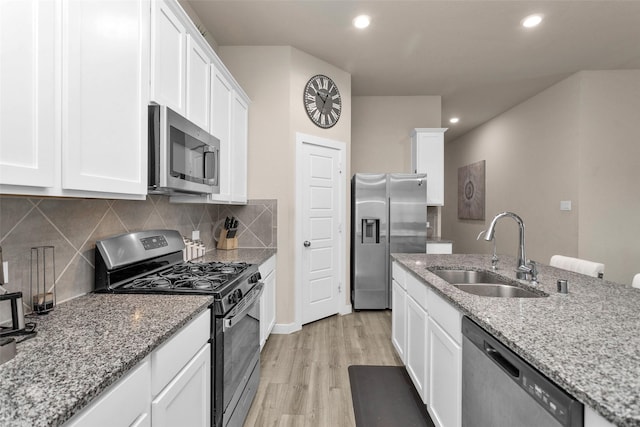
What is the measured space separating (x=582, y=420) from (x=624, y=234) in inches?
171

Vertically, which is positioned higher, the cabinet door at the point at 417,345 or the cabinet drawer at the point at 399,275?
the cabinet drawer at the point at 399,275

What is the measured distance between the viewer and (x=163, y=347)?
1.00m

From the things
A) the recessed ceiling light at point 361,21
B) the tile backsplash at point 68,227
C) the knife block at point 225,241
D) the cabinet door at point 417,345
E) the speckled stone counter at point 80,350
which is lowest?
the cabinet door at point 417,345

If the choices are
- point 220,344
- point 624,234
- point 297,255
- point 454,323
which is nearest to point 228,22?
point 297,255

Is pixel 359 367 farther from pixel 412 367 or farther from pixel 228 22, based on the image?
pixel 228 22

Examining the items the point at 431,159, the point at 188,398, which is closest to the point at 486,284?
the point at 188,398

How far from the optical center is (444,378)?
152cm

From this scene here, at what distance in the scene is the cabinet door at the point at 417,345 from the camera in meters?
1.83

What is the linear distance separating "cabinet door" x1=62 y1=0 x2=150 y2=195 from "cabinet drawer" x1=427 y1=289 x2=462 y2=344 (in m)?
1.50

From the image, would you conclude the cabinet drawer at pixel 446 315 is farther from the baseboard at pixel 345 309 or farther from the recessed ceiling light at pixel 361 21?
the recessed ceiling light at pixel 361 21

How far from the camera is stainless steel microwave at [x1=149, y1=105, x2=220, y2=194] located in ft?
4.71

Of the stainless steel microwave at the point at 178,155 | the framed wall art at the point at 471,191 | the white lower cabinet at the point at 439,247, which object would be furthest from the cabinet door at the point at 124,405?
the framed wall art at the point at 471,191

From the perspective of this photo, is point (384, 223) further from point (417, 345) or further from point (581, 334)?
point (581, 334)

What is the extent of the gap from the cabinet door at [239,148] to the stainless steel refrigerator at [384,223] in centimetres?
150
